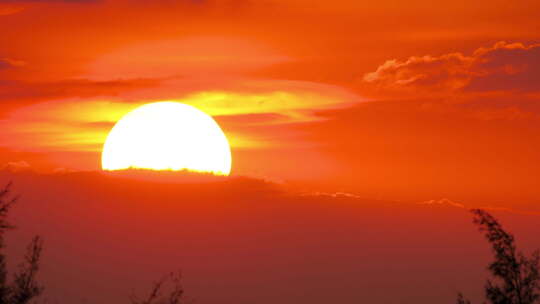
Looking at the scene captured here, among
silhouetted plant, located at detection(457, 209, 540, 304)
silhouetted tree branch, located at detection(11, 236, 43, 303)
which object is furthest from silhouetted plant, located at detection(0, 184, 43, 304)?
silhouetted plant, located at detection(457, 209, 540, 304)

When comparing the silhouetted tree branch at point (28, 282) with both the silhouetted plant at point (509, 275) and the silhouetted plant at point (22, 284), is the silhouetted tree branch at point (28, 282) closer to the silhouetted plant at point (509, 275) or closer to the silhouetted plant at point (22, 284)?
the silhouetted plant at point (22, 284)

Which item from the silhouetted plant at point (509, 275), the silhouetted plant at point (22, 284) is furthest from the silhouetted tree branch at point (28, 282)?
the silhouetted plant at point (509, 275)

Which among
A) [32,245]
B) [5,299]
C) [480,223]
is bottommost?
[5,299]

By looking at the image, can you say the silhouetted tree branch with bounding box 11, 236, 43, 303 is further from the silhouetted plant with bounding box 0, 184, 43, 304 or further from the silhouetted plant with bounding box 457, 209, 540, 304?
the silhouetted plant with bounding box 457, 209, 540, 304

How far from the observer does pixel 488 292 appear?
46.6 m

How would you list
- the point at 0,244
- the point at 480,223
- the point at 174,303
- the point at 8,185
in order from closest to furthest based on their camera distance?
the point at 8,185, the point at 0,244, the point at 174,303, the point at 480,223

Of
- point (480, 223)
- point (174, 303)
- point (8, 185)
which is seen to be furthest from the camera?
point (480, 223)

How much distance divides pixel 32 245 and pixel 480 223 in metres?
23.6

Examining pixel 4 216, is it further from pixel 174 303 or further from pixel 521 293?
pixel 521 293

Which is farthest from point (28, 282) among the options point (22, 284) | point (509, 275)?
point (509, 275)

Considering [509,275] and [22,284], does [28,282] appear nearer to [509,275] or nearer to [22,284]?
[22,284]

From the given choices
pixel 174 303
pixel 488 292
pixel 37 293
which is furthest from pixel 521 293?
pixel 37 293

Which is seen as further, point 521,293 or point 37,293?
point 521,293

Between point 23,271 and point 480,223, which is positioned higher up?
point 480,223
